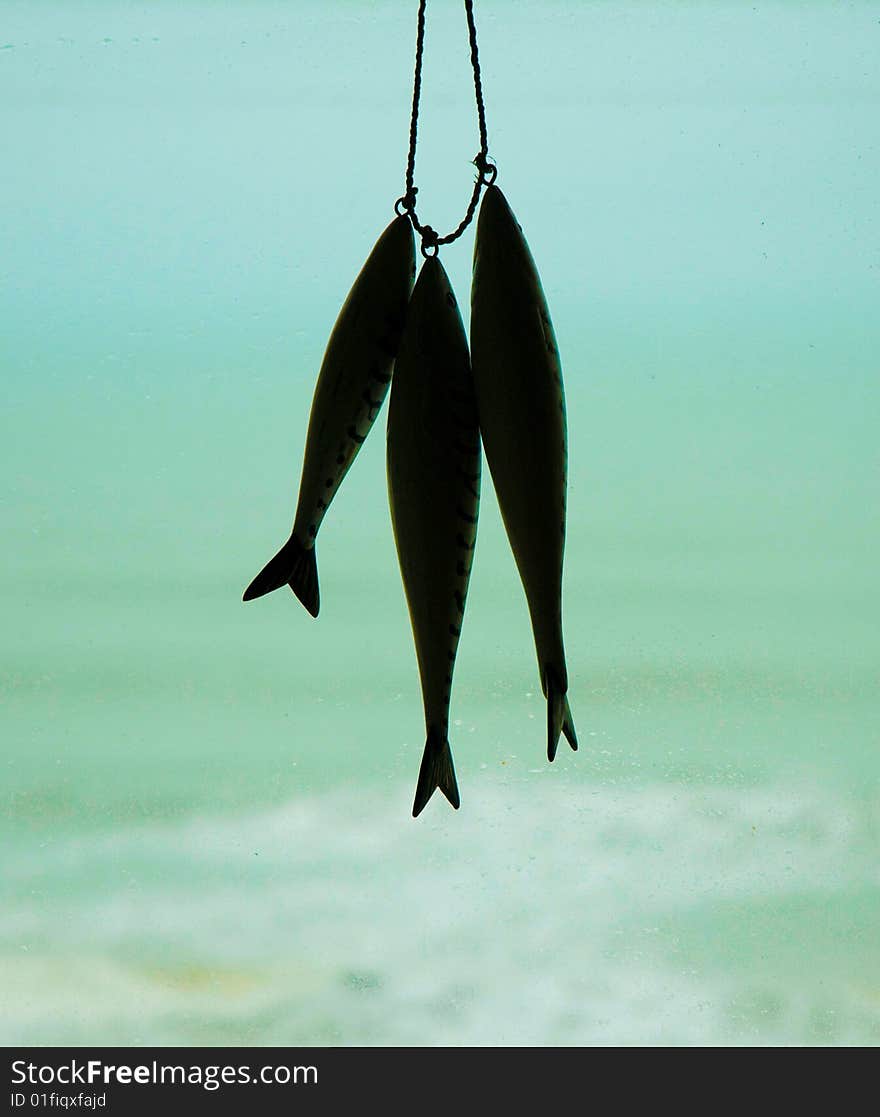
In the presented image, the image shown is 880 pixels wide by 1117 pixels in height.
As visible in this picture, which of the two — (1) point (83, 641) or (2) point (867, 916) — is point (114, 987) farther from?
(2) point (867, 916)

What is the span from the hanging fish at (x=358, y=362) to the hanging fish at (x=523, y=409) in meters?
0.04

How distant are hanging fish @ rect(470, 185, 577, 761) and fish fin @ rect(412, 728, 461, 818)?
6cm

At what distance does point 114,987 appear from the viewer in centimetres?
101

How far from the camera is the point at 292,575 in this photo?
0.54 metres

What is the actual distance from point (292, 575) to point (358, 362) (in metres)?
0.11

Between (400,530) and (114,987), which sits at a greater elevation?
(400,530)

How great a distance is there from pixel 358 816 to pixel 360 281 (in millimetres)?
614

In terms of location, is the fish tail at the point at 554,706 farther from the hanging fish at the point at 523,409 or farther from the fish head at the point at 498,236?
the fish head at the point at 498,236

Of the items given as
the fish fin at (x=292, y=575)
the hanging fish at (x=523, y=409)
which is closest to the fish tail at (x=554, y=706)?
the hanging fish at (x=523, y=409)

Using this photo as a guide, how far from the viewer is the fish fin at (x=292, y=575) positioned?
1.74 feet
